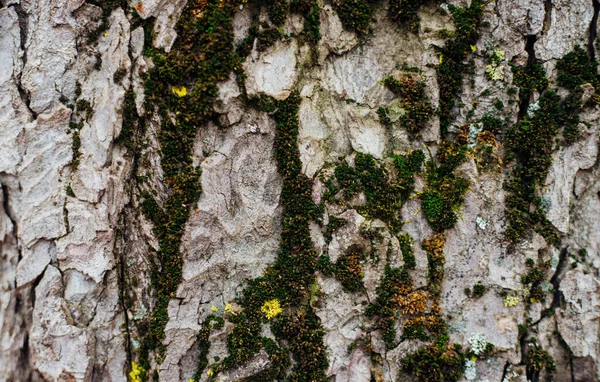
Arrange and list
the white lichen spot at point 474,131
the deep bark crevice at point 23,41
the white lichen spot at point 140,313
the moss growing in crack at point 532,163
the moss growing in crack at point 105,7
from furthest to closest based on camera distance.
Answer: the white lichen spot at point 474,131, the moss growing in crack at point 532,163, the white lichen spot at point 140,313, the moss growing in crack at point 105,7, the deep bark crevice at point 23,41

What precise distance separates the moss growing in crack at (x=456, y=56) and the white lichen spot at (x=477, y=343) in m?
2.78

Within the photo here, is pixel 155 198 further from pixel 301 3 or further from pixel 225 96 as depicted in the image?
pixel 301 3

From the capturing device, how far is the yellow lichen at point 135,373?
15.5 feet

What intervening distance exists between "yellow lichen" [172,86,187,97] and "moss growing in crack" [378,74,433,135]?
2.74 meters

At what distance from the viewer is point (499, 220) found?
4.99 meters

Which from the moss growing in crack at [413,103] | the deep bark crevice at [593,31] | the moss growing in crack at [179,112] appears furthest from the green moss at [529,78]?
the moss growing in crack at [179,112]

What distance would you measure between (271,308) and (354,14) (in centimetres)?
409

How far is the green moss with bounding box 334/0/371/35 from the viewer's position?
497 cm

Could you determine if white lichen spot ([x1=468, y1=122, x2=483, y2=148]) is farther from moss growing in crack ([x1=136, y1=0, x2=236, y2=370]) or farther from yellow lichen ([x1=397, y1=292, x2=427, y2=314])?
moss growing in crack ([x1=136, y1=0, x2=236, y2=370])

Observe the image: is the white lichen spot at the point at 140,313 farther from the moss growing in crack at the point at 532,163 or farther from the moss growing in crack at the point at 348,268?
the moss growing in crack at the point at 532,163

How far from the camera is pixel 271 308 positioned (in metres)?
5.00

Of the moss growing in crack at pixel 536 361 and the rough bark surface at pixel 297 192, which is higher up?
the rough bark surface at pixel 297 192

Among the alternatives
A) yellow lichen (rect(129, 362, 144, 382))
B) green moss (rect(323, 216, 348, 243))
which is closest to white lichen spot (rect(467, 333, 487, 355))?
green moss (rect(323, 216, 348, 243))

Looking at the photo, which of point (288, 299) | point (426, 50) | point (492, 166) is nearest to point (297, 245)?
point (288, 299)
